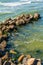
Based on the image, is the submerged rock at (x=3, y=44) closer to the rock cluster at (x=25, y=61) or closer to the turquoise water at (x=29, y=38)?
the turquoise water at (x=29, y=38)

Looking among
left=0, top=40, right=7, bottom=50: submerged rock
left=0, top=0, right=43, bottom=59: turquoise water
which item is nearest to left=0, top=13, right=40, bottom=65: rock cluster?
left=0, top=40, right=7, bottom=50: submerged rock

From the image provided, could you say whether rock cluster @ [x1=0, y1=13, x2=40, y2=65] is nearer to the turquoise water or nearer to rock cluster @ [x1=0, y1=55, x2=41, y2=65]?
rock cluster @ [x1=0, y1=55, x2=41, y2=65]

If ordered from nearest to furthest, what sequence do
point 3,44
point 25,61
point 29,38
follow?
1. point 25,61
2. point 3,44
3. point 29,38

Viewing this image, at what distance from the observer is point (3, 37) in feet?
57.3

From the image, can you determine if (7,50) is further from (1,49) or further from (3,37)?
(3,37)

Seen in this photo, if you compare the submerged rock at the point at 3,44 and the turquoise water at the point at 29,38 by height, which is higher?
the submerged rock at the point at 3,44

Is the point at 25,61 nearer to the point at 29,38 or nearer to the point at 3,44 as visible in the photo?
the point at 3,44

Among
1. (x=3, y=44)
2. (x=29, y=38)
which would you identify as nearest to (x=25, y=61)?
(x=3, y=44)

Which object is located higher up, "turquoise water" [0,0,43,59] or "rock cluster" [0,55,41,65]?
"rock cluster" [0,55,41,65]

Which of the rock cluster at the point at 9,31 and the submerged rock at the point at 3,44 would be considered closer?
the rock cluster at the point at 9,31

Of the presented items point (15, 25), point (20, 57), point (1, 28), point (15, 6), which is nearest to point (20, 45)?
point (20, 57)

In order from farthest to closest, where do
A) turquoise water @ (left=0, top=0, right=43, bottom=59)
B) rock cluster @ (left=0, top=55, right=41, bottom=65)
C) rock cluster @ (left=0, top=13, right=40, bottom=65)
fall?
turquoise water @ (left=0, top=0, right=43, bottom=59)
rock cluster @ (left=0, top=13, right=40, bottom=65)
rock cluster @ (left=0, top=55, right=41, bottom=65)

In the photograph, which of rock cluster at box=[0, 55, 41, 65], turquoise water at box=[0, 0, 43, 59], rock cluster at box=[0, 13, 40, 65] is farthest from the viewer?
turquoise water at box=[0, 0, 43, 59]

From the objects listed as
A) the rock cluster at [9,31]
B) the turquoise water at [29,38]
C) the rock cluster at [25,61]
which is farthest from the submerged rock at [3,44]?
the rock cluster at [25,61]
